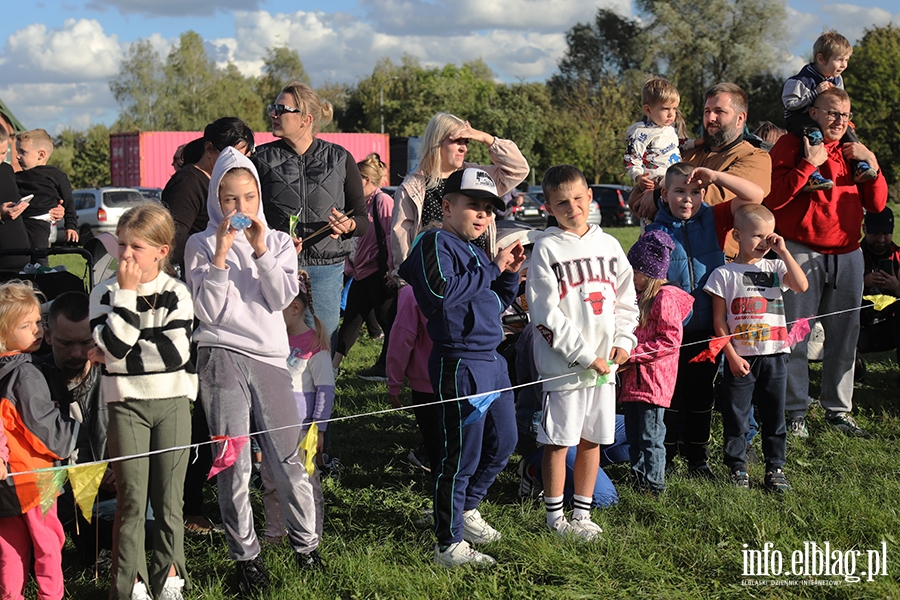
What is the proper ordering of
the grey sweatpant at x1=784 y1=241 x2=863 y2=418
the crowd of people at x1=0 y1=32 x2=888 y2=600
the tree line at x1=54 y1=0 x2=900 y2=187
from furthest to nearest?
the tree line at x1=54 y1=0 x2=900 y2=187
the grey sweatpant at x1=784 y1=241 x2=863 y2=418
the crowd of people at x1=0 y1=32 x2=888 y2=600

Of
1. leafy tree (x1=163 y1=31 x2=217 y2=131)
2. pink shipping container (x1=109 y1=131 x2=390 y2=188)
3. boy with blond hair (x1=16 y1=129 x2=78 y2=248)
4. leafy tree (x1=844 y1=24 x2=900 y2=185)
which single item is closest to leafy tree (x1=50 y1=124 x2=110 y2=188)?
leafy tree (x1=163 y1=31 x2=217 y2=131)

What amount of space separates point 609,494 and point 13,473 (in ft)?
9.22

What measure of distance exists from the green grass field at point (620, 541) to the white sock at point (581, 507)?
11 cm

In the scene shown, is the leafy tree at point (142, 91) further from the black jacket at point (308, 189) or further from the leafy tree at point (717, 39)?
the black jacket at point (308, 189)

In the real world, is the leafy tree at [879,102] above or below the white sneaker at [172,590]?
above

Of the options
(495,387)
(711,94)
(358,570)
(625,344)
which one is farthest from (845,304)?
A: (358,570)

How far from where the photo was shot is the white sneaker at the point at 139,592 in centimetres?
353

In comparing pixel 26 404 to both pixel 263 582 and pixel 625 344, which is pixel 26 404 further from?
pixel 625 344

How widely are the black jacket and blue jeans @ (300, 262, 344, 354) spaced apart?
0.04m

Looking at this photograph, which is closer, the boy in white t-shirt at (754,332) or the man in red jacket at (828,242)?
the boy in white t-shirt at (754,332)

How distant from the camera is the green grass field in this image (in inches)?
141

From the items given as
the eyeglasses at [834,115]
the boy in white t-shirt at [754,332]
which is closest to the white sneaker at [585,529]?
the boy in white t-shirt at [754,332]

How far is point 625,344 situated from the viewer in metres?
4.24

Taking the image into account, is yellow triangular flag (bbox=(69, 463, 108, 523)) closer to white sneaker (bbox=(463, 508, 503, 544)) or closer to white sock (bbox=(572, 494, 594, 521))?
white sneaker (bbox=(463, 508, 503, 544))
